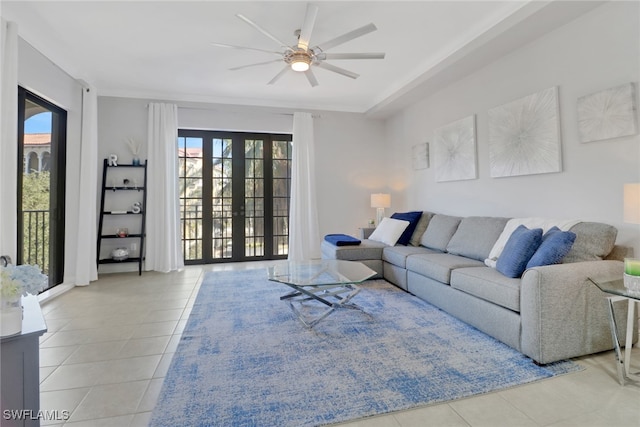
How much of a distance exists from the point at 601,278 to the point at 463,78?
2936 millimetres

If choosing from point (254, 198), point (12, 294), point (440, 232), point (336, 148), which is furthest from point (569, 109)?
point (254, 198)

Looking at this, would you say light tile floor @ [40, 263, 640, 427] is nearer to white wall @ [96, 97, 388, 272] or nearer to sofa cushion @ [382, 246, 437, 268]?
sofa cushion @ [382, 246, 437, 268]

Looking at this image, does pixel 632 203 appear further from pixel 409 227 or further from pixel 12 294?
pixel 12 294

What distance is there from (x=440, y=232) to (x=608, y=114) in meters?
1.95

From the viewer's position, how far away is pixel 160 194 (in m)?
4.81

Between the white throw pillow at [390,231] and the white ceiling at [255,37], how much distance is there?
194 centimetres

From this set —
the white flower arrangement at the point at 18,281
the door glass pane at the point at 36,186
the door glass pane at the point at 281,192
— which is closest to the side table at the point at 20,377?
the white flower arrangement at the point at 18,281

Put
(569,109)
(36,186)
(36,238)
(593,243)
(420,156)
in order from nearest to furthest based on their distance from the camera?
1. (593,243)
2. (569,109)
3. (36,186)
4. (36,238)
5. (420,156)

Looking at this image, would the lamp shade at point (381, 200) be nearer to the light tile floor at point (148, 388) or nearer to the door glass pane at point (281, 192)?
the door glass pane at point (281, 192)

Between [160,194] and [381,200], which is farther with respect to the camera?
[381,200]

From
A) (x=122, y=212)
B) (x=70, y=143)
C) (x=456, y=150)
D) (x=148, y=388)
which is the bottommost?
(x=148, y=388)

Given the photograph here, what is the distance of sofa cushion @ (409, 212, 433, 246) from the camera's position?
427 centimetres

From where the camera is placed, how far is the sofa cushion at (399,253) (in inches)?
142

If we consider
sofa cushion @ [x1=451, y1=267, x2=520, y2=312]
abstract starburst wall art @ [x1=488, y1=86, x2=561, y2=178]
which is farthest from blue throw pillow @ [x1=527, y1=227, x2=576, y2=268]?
abstract starburst wall art @ [x1=488, y1=86, x2=561, y2=178]
